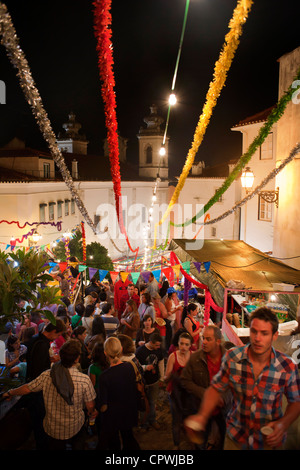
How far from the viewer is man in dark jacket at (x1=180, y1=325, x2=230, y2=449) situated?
3754 mm

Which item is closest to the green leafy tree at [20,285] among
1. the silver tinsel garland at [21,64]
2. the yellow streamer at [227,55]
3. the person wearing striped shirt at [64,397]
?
the person wearing striped shirt at [64,397]

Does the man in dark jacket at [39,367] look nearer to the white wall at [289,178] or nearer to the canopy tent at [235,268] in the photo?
the canopy tent at [235,268]

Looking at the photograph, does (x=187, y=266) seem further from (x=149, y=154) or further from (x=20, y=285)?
(x=149, y=154)

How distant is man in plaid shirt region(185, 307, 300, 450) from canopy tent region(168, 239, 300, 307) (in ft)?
17.2

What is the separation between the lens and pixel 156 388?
16.6 ft

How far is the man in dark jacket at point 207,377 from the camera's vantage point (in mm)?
3754

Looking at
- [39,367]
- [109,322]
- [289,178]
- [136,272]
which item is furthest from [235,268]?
[39,367]

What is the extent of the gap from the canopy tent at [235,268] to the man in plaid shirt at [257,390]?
523 centimetres

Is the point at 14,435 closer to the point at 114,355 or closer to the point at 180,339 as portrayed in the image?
the point at 114,355

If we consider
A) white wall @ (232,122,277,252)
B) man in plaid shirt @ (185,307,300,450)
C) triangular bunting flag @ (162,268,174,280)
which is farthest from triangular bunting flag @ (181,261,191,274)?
white wall @ (232,122,277,252)

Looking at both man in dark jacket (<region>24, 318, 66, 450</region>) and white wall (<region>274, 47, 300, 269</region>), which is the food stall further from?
man in dark jacket (<region>24, 318, 66, 450</region>)

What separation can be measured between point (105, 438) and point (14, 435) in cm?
111
